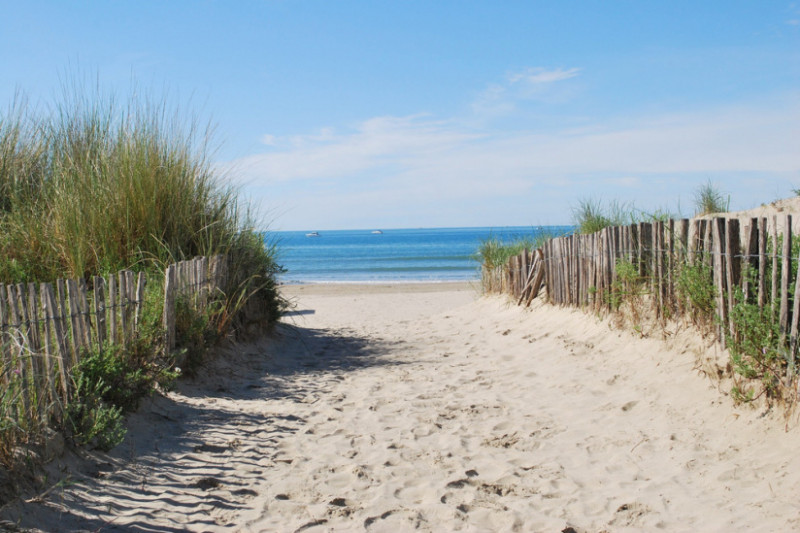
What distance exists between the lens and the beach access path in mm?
3141

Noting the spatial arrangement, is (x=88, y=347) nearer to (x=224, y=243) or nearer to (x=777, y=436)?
(x=224, y=243)

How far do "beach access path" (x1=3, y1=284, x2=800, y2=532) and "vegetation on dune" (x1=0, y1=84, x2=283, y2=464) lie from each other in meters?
0.41

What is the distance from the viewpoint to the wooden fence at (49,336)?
3.29 m

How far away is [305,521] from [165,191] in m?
4.28

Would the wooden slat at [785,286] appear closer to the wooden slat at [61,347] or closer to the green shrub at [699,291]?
the green shrub at [699,291]

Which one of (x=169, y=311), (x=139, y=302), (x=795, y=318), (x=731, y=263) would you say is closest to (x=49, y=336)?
(x=139, y=302)

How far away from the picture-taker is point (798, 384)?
12.4ft

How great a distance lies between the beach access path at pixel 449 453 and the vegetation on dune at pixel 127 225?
413mm

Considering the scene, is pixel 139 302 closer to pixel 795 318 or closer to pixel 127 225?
pixel 127 225

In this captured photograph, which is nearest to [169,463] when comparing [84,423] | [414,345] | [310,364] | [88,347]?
[84,423]

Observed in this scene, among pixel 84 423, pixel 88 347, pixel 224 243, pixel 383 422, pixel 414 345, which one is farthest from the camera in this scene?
pixel 414 345

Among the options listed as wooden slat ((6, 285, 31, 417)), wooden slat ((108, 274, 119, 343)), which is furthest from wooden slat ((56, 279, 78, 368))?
wooden slat ((108, 274, 119, 343))

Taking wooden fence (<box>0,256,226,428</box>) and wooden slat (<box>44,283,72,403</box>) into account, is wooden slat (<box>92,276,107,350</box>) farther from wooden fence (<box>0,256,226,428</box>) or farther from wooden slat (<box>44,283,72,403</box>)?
wooden slat (<box>44,283,72,403</box>)

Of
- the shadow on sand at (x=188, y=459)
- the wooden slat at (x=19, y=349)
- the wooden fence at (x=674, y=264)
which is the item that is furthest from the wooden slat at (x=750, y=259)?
the wooden slat at (x=19, y=349)
